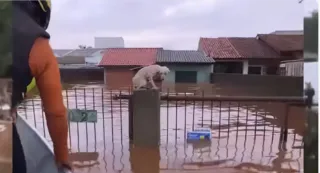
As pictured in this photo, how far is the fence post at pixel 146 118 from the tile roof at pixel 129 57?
133 cm

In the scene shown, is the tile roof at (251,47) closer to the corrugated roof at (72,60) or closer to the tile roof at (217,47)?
the tile roof at (217,47)

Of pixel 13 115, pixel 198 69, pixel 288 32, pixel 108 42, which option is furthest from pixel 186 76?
pixel 13 115

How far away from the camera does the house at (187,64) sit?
1.70 m

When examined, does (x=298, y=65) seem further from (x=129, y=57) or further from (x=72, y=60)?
(x=72, y=60)

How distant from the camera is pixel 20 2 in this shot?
43.1 inches

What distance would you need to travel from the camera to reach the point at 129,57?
168cm

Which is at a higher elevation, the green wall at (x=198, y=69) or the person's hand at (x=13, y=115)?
the green wall at (x=198, y=69)

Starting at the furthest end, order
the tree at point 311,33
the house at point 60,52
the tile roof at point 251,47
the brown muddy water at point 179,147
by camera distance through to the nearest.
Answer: the brown muddy water at point 179,147 < the tile roof at point 251,47 < the house at point 60,52 < the tree at point 311,33

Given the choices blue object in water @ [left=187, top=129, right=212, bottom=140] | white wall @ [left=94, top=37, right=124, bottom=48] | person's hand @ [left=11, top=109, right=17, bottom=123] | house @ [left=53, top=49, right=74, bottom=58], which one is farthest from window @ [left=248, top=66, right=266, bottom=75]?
blue object in water @ [left=187, top=129, right=212, bottom=140]

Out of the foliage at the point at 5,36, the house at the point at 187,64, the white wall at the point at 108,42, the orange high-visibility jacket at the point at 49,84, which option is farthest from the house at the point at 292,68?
the foliage at the point at 5,36

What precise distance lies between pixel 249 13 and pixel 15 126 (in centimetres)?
114

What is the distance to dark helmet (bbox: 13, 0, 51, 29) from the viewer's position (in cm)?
112

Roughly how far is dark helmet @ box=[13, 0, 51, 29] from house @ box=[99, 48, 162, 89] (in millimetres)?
427

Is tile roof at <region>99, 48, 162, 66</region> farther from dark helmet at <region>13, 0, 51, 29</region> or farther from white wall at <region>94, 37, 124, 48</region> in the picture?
dark helmet at <region>13, 0, 51, 29</region>
